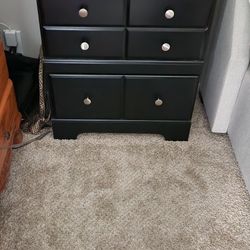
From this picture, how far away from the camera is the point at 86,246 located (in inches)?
42.6

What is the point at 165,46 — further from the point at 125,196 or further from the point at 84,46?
the point at 125,196

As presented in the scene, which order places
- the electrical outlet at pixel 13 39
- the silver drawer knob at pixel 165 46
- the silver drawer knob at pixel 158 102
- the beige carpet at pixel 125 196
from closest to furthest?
1. the beige carpet at pixel 125 196
2. the silver drawer knob at pixel 165 46
3. the silver drawer knob at pixel 158 102
4. the electrical outlet at pixel 13 39

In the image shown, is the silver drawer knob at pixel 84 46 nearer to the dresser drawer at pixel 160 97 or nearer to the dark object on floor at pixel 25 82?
the dresser drawer at pixel 160 97

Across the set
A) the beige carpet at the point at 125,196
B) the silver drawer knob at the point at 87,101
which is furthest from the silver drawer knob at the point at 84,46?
the beige carpet at the point at 125,196

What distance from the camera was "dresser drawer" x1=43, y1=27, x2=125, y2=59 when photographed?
1185mm

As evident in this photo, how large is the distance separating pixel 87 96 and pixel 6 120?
0.33 metres

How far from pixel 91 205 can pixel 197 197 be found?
398 millimetres

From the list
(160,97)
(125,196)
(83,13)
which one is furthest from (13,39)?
(125,196)

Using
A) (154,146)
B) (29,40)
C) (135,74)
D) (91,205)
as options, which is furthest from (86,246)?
(29,40)

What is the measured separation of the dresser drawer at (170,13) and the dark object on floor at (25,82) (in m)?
0.59

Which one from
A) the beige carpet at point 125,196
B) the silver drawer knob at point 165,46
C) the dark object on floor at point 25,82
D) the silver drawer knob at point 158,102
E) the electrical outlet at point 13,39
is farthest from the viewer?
the electrical outlet at point 13,39

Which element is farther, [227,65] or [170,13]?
A: [227,65]

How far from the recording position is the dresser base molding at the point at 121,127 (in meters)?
1.44

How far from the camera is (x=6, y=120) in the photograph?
4.19ft
